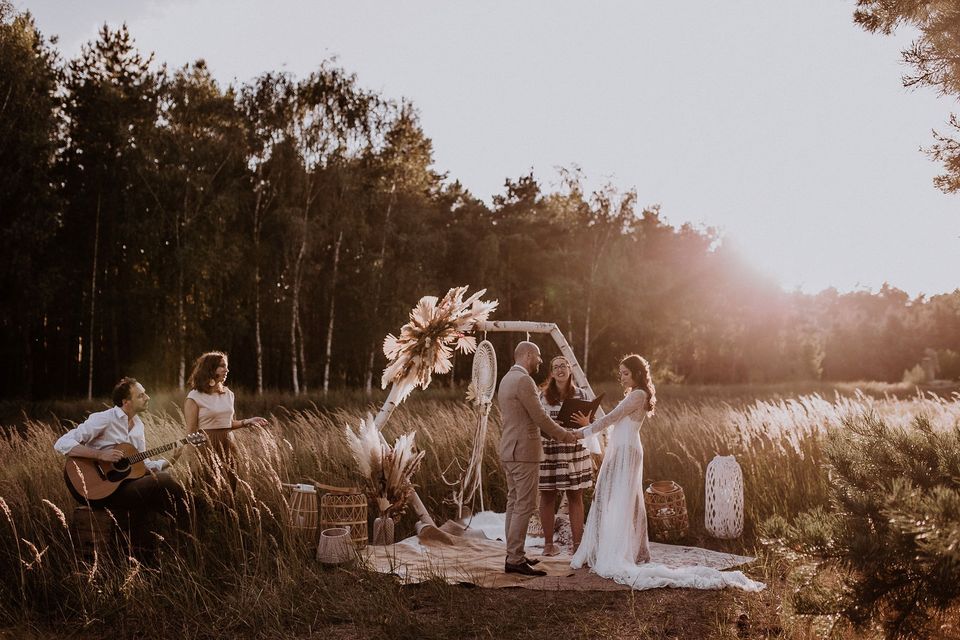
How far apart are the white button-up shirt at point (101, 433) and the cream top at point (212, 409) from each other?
790mm

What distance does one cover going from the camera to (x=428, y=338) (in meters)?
7.10

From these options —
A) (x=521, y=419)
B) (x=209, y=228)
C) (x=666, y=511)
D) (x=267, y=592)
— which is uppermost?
(x=209, y=228)

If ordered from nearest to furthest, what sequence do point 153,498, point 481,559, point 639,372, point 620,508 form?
point 153,498
point 620,508
point 639,372
point 481,559

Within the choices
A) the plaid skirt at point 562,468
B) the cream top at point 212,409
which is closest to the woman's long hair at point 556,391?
the plaid skirt at point 562,468

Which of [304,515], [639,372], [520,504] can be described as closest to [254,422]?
[304,515]

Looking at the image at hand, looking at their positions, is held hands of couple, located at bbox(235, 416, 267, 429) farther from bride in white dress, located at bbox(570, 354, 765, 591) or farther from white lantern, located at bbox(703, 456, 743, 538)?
white lantern, located at bbox(703, 456, 743, 538)

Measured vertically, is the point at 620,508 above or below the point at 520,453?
below

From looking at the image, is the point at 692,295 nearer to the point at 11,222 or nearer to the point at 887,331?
the point at 887,331

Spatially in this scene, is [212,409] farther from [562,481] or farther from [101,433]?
[562,481]

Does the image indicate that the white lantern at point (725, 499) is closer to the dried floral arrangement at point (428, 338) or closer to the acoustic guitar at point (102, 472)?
the dried floral arrangement at point (428, 338)

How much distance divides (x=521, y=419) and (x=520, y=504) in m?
0.67

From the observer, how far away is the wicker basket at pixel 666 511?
736 centimetres

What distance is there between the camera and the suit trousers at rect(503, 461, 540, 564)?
6051 mm

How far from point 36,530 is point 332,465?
2.89 m
